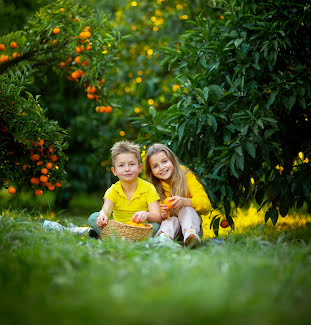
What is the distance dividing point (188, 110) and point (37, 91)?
1814 millimetres

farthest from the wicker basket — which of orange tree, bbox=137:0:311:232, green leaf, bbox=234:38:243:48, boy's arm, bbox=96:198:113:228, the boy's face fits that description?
green leaf, bbox=234:38:243:48

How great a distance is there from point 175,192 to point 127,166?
0.38m

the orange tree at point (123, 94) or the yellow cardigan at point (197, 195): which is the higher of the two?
the orange tree at point (123, 94)

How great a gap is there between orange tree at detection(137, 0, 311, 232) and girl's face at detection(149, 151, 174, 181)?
0.20 meters

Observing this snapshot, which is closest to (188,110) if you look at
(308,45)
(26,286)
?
(308,45)

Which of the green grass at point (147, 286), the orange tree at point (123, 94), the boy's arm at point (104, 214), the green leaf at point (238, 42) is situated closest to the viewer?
the green grass at point (147, 286)

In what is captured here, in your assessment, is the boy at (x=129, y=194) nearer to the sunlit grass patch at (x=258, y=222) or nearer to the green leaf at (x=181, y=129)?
the green leaf at (x=181, y=129)

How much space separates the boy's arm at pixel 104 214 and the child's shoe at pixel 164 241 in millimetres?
353

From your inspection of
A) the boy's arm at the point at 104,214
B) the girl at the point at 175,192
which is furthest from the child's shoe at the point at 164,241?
the boy's arm at the point at 104,214

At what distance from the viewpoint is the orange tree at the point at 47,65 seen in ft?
9.20

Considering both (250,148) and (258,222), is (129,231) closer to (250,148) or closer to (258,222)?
(250,148)

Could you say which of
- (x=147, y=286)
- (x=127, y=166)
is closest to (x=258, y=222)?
(x=127, y=166)

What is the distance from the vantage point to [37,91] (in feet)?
12.7

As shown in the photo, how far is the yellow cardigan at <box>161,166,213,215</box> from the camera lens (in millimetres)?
2611
